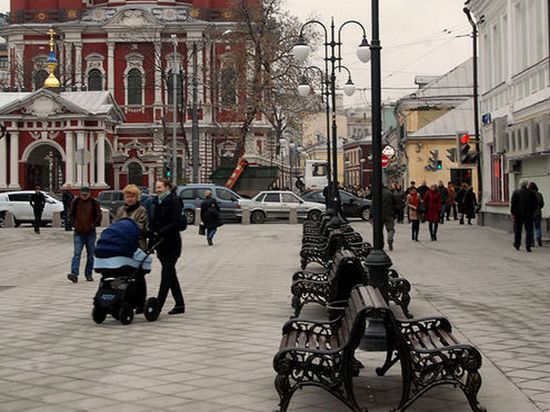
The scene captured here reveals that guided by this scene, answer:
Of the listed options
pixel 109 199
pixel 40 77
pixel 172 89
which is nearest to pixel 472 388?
pixel 109 199

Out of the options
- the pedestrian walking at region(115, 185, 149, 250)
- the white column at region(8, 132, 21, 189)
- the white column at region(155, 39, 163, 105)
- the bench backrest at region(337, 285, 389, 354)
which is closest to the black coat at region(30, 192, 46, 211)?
the white column at region(8, 132, 21, 189)

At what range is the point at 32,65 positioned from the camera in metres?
68.5

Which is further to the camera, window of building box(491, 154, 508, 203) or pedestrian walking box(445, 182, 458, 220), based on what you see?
pedestrian walking box(445, 182, 458, 220)

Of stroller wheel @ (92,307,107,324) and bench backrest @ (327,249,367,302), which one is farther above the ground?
bench backrest @ (327,249,367,302)

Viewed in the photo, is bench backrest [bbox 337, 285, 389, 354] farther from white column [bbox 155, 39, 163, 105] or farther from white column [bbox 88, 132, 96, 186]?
white column [bbox 155, 39, 163, 105]

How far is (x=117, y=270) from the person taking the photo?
33.7ft

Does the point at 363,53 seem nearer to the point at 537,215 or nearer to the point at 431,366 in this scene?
the point at 537,215

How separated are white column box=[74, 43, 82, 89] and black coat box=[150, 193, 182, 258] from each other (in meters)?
58.7

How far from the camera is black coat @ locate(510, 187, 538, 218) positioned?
20.8 m

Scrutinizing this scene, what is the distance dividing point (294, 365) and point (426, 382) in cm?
89

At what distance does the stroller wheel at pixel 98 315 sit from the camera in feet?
33.5

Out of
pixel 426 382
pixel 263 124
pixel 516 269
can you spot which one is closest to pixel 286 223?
pixel 516 269

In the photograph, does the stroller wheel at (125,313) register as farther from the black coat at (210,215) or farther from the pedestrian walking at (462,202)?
the pedestrian walking at (462,202)

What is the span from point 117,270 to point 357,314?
5.10 meters
